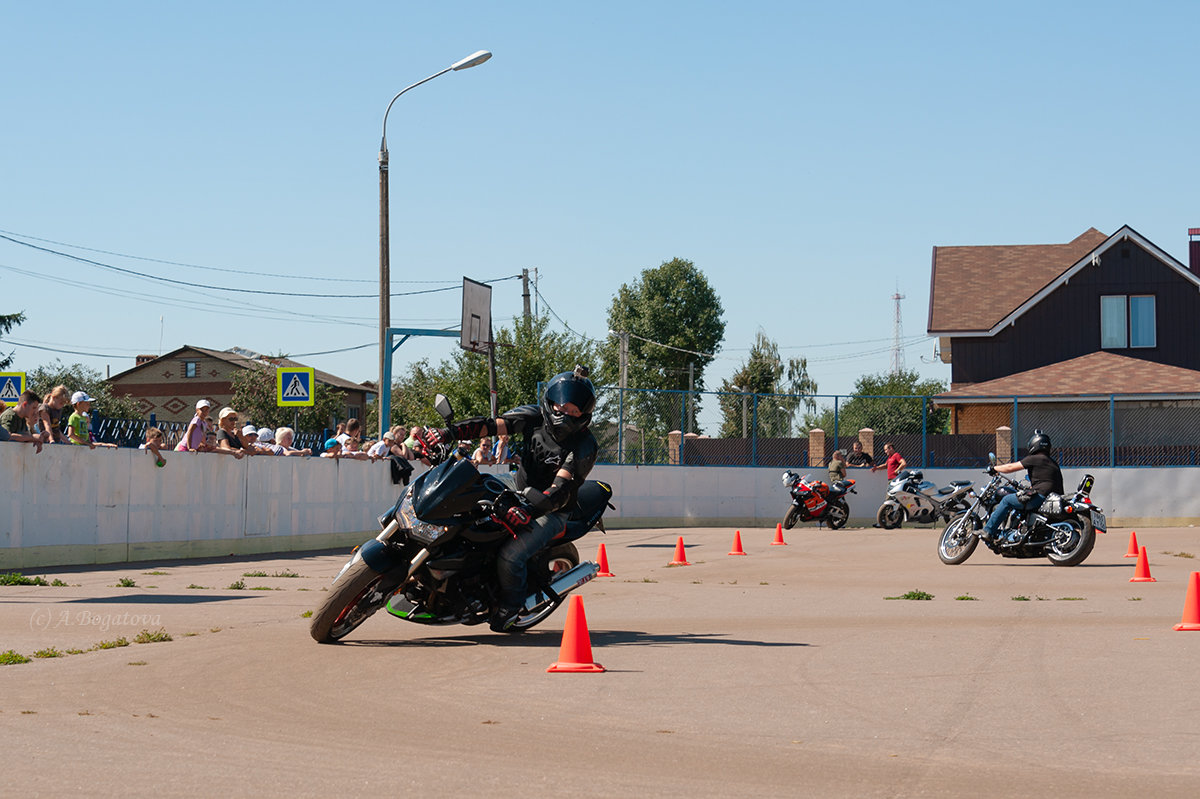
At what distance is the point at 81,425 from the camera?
58.0 feet

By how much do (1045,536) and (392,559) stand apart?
1269cm

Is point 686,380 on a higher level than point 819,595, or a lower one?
higher

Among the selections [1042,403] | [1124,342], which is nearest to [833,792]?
[1042,403]

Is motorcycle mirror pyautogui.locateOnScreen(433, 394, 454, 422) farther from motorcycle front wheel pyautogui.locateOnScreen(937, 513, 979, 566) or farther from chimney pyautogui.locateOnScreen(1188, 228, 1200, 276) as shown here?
chimney pyautogui.locateOnScreen(1188, 228, 1200, 276)

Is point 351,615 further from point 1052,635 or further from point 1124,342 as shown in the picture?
point 1124,342

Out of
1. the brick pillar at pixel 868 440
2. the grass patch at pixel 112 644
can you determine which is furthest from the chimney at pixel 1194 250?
the grass patch at pixel 112 644

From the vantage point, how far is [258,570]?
54.8 feet

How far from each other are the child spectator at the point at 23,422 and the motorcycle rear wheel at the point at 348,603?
8263mm

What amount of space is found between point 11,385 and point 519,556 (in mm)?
16422

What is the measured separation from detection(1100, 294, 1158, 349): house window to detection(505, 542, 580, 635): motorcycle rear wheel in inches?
1502

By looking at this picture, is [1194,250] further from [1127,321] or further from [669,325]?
[669,325]

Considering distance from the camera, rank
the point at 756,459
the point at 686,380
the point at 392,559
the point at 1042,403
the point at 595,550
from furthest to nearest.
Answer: the point at 686,380 < the point at 1042,403 < the point at 756,459 < the point at 595,550 < the point at 392,559

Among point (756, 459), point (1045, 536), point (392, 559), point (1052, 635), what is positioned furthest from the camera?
point (756, 459)

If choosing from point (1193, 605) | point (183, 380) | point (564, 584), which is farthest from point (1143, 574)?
point (183, 380)
